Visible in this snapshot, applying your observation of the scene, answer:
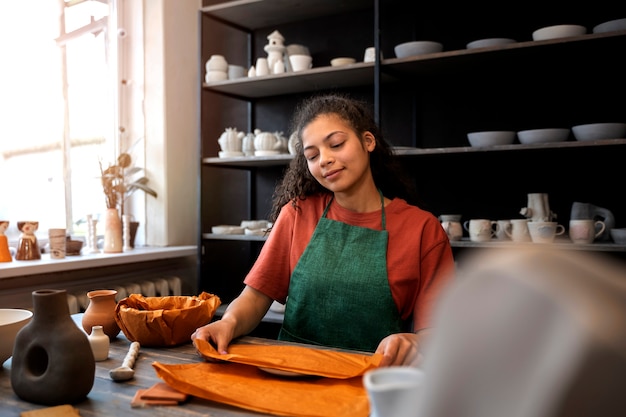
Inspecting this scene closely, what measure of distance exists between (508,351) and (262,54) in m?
3.25

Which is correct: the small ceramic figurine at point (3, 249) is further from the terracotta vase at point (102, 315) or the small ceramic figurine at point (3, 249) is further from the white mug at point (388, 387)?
the white mug at point (388, 387)

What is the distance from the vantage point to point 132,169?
121 inches

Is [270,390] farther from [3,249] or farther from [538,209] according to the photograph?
[3,249]

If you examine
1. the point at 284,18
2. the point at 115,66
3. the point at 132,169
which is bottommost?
the point at 132,169

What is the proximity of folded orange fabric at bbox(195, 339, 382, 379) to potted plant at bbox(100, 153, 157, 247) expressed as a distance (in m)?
1.91

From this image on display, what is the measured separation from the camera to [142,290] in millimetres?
2863

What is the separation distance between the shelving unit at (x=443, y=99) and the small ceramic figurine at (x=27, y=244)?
0.89 meters

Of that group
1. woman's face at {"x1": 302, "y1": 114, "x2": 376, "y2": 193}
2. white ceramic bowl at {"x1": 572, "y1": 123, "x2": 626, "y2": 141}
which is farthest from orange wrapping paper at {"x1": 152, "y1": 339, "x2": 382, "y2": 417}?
white ceramic bowl at {"x1": 572, "y1": 123, "x2": 626, "y2": 141}

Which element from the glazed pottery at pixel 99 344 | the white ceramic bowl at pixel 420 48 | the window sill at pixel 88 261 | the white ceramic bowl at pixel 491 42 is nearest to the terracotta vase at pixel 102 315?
the glazed pottery at pixel 99 344

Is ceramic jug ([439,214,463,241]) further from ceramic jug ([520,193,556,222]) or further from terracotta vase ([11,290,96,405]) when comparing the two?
terracotta vase ([11,290,96,405])

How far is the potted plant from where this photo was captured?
2887 millimetres

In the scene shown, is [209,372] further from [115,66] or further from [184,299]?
[115,66]

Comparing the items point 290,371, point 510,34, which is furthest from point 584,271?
point 510,34

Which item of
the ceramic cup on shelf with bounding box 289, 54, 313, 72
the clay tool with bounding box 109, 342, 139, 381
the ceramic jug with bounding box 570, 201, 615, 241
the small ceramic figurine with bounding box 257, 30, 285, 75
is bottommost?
the clay tool with bounding box 109, 342, 139, 381
